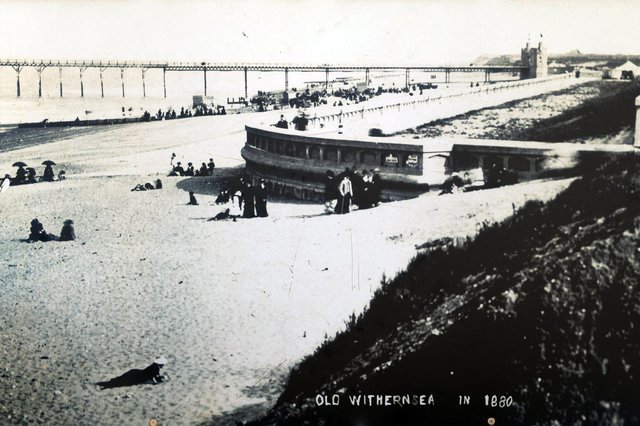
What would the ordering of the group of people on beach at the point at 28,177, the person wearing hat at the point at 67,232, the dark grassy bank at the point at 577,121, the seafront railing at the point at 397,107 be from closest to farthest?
the person wearing hat at the point at 67,232 < the dark grassy bank at the point at 577,121 < the group of people on beach at the point at 28,177 < the seafront railing at the point at 397,107

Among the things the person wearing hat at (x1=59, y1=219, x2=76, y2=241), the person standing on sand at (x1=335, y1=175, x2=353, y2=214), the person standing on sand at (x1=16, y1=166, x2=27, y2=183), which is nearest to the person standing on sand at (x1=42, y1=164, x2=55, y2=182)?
the person standing on sand at (x1=16, y1=166, x2=27, y2=183)

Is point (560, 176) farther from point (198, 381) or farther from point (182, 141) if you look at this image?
point (182, 141)

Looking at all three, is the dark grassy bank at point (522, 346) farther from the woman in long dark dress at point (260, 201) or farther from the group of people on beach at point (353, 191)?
the woman in long dark dress at point (260, 201)

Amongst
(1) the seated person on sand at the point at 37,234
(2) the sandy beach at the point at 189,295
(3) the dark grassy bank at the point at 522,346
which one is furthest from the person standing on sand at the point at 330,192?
(1) the seated person on sand at the point at 37,234

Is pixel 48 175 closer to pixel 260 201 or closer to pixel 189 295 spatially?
pixel 260 201

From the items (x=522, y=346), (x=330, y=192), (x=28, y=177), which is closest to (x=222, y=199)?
(x=330, y=192)

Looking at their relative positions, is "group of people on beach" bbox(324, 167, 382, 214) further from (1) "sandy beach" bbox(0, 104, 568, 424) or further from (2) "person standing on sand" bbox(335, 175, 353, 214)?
(1) "sandy beach" bbox(0, 104, 568, 424)

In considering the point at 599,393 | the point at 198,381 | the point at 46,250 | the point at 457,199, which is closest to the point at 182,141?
the point at 46,250
